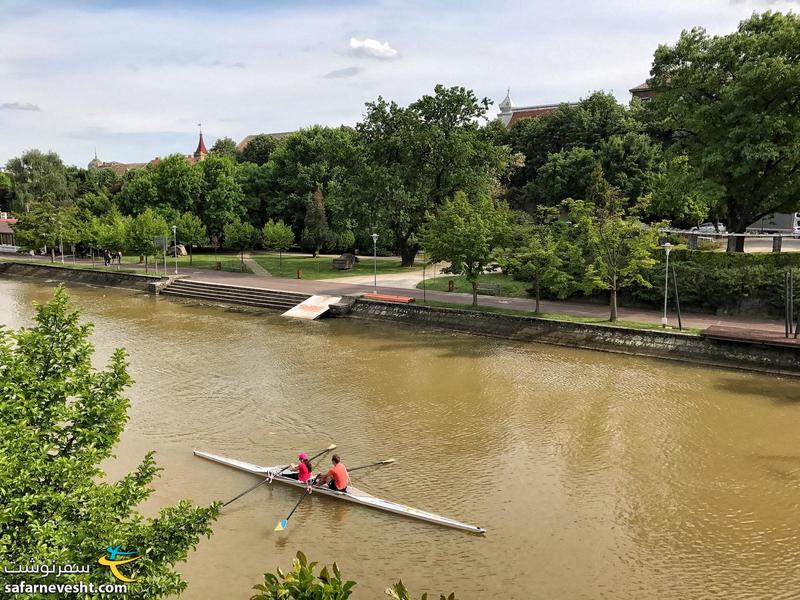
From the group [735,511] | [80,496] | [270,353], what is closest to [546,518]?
[735,511]

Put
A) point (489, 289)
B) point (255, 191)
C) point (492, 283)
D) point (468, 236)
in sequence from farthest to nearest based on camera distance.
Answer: point (255, 191)
point (492, 283)
point (489, 289)
point (468, 236)

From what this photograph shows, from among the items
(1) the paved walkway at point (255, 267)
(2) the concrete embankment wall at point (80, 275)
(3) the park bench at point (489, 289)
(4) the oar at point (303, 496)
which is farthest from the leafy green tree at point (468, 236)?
(2) the concrete embankment wall at point (80, 275)

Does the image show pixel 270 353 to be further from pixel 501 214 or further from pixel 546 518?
pixel 546 518

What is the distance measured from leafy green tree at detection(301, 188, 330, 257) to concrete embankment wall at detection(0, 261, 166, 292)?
49.4ft

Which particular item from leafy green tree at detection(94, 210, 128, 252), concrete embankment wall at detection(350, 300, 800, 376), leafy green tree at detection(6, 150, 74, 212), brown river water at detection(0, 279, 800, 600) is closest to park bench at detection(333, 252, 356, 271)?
concrete embankment wall at detection(350, 300, 800, 376)

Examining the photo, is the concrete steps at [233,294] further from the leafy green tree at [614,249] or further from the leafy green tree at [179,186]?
the leafy green tree at [179,186]

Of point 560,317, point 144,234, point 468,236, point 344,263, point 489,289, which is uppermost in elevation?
point 144,234

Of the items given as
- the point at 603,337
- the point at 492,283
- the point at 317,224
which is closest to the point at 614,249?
the point at 603,337

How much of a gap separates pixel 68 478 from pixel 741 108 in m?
31.1

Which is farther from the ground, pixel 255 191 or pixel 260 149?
pixel 260 149

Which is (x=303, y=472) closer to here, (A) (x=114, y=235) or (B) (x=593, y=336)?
(B) (x=593, y=336)

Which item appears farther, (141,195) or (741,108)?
(141,195)

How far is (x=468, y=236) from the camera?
2959cm

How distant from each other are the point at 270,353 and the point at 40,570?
66.6 feet
